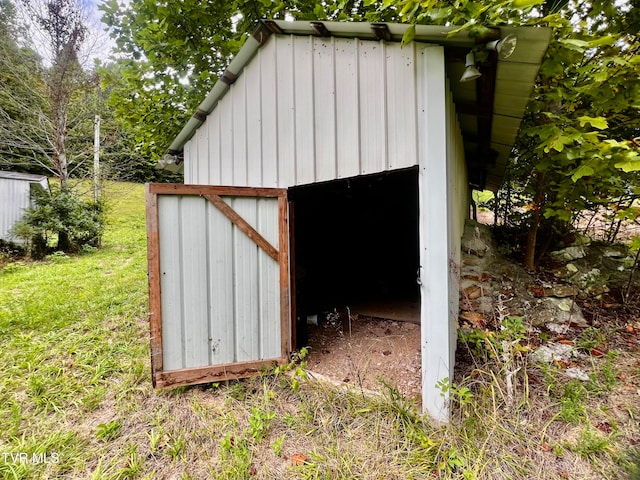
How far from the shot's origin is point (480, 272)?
3674mm

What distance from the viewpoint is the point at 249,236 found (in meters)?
2.68

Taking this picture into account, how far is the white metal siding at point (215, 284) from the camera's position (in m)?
2.51

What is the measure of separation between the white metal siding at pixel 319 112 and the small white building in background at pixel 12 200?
8.87 meters

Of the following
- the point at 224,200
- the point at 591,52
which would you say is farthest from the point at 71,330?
the point at 591,52

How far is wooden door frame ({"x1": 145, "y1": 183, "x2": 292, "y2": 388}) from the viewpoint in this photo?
2.43m

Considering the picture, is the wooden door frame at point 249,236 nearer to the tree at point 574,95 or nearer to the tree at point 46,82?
the tree at point 574,95

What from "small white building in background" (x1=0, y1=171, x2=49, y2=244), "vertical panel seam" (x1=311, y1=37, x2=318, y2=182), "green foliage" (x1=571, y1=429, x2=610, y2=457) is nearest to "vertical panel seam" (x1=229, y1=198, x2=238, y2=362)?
"vertical panel seam" (x1=311, y1=37, x2=318, y2=182)

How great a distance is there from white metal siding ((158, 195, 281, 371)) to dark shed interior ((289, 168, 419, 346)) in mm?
1248

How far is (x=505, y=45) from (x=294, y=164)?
5.35 ft

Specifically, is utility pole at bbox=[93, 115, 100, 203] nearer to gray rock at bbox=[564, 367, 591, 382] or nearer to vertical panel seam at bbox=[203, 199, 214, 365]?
vertical panel seam at bbox=[203, 199, 214, 365]

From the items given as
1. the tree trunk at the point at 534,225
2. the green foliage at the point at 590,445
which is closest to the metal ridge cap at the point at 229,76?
the green foliage at the point at 590,445

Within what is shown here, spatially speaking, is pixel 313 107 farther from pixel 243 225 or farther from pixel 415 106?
pixel 243 225

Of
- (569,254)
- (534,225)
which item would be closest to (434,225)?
(534,225)

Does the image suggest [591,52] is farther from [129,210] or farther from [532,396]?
[129,210]
